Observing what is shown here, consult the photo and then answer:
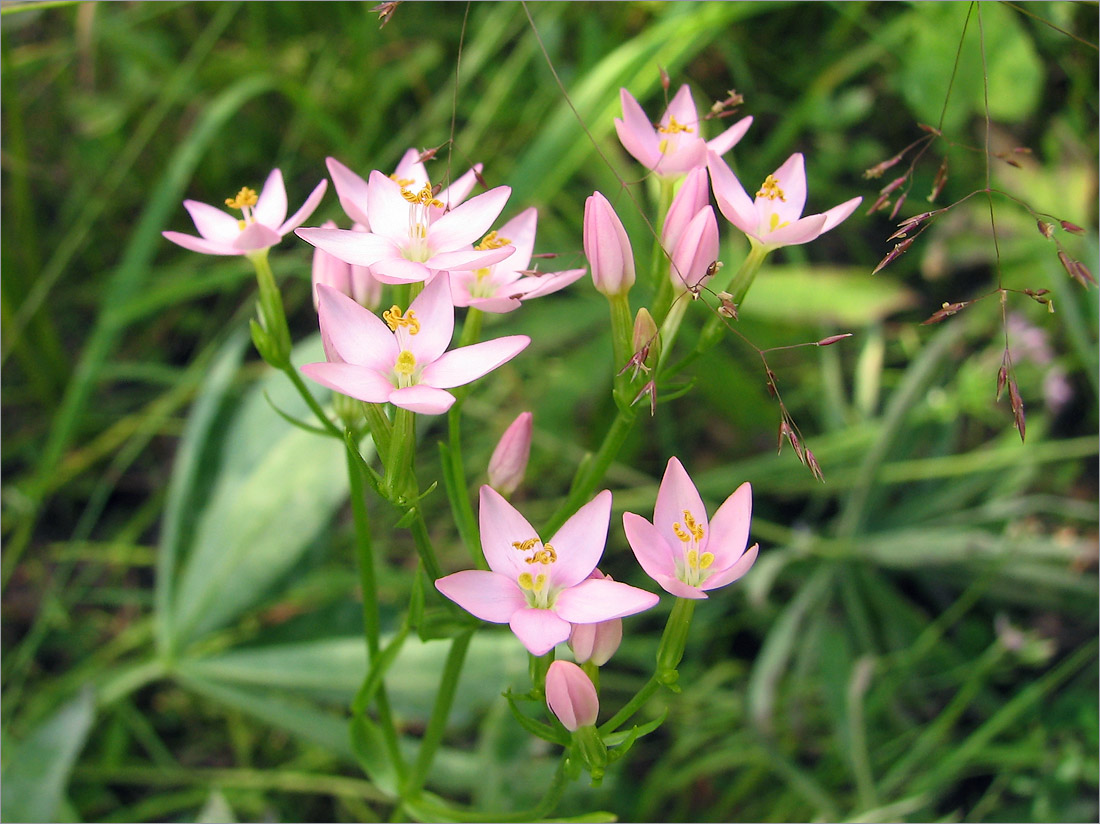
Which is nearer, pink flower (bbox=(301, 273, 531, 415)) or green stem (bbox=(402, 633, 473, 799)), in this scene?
pink flower (bbox=(301, 273, 531, 415))

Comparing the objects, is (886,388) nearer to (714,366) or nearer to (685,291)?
(714,366)

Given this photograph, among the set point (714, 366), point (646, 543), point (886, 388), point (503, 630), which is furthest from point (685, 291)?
point (886, 388)

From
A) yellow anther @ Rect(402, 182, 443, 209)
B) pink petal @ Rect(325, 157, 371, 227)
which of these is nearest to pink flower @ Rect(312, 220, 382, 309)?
pink petal @ Rect(325, 157, 371, 227)

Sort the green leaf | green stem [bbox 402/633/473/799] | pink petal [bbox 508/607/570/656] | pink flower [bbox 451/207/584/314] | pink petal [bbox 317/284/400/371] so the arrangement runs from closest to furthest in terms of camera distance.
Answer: pink petal [bbox 508/607/570/656] → pink petal [bbox 317/284/400/371] → pink flower [bbox 451/207/584/314] → green stem [bbox 402/633/473/799] → the green leaf

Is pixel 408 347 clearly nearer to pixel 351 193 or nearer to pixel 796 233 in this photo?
pixel 351 193

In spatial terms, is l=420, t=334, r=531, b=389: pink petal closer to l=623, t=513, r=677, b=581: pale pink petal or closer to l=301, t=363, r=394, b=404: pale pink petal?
l=301, t=363, r=394, b=404: pale pink petal

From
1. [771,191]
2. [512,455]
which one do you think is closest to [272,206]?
[512,455]

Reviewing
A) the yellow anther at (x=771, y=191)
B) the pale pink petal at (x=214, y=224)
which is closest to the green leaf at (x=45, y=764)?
the pale pink petal at (x=214, y=224)
